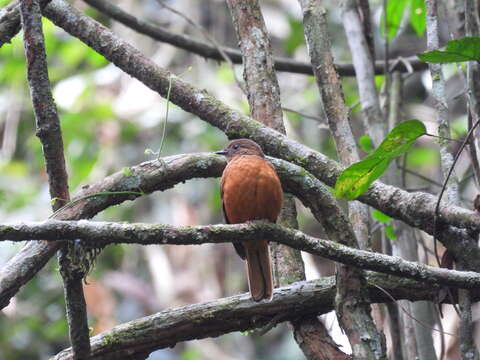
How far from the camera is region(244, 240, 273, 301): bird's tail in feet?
10.8

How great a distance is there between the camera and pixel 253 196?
3365 mm

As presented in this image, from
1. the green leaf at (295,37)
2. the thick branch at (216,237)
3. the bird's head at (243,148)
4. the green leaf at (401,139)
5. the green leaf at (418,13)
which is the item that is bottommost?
the thick branch at (216,237)

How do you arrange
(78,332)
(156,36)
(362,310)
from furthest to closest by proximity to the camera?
(156,36) → (362,310) → (78,332)

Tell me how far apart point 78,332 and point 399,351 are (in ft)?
7.04

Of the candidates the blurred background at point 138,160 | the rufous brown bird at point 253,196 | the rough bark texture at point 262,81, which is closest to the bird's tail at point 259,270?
the rufous brown bird at point 253,196

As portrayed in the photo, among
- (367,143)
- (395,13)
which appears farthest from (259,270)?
(395,13)

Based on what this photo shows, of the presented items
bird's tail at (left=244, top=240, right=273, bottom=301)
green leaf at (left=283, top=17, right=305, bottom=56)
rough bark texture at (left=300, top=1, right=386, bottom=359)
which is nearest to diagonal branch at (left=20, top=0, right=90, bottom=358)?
bird's tail at (left=244, top=240, right=273, bottom=301)

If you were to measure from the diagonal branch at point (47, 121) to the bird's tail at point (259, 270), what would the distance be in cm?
91

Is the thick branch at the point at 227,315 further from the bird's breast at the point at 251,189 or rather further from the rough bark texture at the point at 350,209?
the bird's breast at the point at 251,189

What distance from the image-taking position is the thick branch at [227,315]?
312 cm

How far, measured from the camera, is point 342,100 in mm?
3906

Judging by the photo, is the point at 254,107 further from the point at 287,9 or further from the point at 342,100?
the point at 287,9

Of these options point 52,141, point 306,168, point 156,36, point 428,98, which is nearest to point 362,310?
point 306,168

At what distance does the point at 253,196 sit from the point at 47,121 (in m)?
1.15
